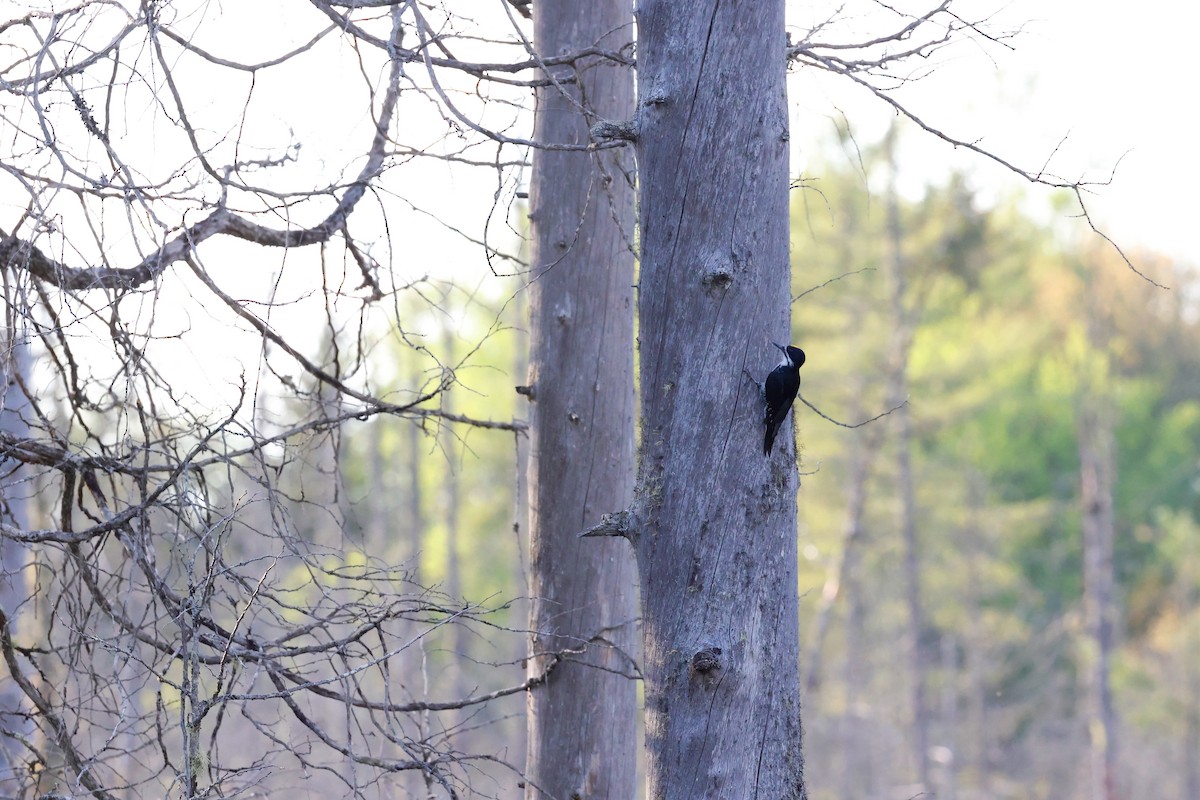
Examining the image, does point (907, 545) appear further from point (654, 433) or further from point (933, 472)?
point (654, 433)

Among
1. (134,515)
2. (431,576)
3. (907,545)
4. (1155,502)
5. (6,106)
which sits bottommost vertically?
(134,515)

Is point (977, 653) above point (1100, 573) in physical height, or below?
below

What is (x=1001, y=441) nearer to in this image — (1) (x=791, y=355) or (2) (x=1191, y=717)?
(2) (x=1191, y=717)

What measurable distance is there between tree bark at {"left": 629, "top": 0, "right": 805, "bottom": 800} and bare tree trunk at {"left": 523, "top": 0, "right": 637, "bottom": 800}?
3.08ft

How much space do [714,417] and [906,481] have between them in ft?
52.4

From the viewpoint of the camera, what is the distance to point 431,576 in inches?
954

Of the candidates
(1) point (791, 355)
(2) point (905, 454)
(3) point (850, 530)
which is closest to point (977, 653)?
(3) point (850, 530)

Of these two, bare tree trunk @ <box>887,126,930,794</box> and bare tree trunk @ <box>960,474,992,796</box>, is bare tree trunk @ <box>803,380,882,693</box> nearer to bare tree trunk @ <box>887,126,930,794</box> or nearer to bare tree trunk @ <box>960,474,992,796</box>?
bare tree trunk @ <box>887,126,930,794</box>

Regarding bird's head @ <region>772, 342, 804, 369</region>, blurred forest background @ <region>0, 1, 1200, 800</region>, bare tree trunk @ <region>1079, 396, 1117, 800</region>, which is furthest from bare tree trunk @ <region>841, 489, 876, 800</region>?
bird's head @ <region>772, 342, 804, 369</region>

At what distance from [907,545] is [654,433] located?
16169 millimetres

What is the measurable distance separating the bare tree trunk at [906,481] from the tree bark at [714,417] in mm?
14784

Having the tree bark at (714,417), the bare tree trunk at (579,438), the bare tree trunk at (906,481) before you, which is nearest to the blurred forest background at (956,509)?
the bare tree trunk at (906,481)

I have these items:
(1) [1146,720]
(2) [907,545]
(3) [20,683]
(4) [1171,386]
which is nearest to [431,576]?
(2) [907,545]

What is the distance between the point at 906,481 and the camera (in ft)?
57.8
